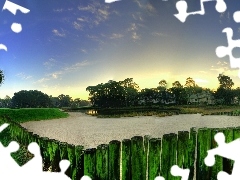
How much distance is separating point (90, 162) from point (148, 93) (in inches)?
2597

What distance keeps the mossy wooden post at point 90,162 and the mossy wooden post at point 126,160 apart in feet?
1.40

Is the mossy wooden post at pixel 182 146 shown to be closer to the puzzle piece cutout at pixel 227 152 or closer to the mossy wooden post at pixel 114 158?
the puzzle piece cutout at pixel 227 152

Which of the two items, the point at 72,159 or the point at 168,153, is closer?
the point at 168,153

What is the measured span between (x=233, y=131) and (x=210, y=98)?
75366 millimetres

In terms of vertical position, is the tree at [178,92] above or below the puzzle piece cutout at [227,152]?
above

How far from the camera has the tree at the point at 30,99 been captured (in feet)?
336

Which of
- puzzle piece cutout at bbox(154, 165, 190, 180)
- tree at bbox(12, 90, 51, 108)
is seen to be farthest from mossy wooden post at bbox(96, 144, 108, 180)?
tree at bbox(12, 90, 51, 108)

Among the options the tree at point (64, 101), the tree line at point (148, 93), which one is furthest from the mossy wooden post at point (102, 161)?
the tree at point (64, 101)

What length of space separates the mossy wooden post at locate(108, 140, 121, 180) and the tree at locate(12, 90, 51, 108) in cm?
10050

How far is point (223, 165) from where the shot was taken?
4.83 meters

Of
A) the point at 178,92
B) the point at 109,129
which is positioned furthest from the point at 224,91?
the point at 109,129

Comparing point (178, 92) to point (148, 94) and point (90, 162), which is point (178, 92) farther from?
point (90, 162)

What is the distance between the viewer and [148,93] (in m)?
70.1

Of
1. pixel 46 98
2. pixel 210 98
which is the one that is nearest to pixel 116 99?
pixel 210 98
